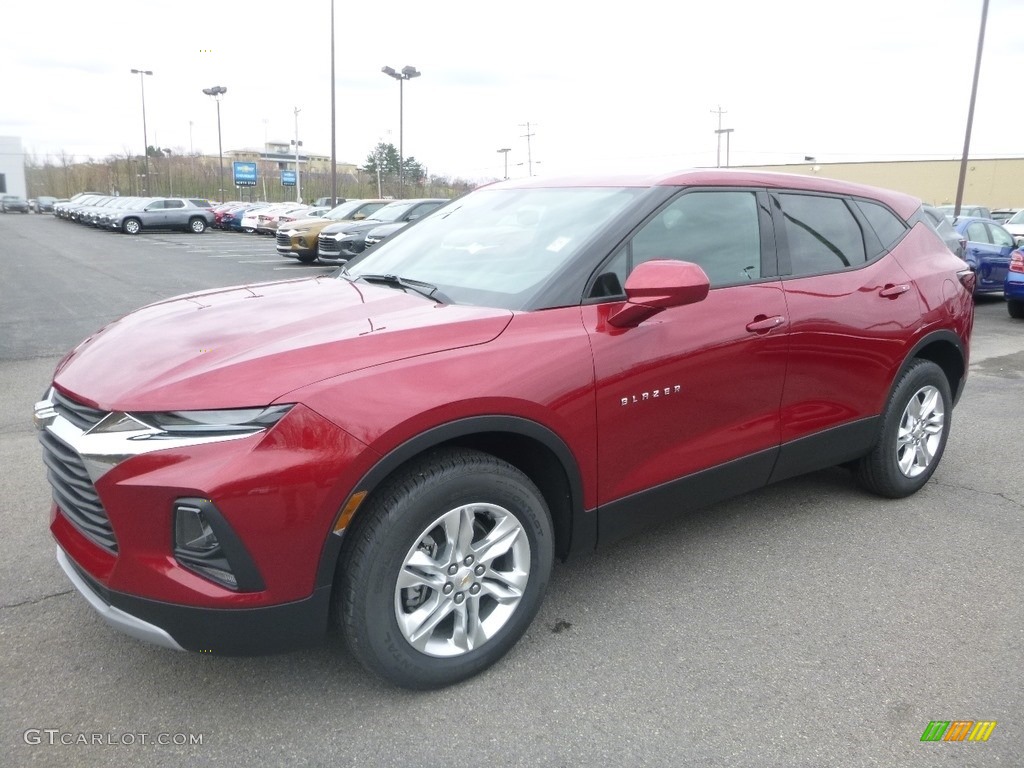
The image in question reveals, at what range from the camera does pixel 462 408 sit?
99.5 inches

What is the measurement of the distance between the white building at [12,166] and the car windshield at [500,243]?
97883 millimetres

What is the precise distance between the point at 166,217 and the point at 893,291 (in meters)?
37.7

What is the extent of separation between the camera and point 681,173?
11.5 feet

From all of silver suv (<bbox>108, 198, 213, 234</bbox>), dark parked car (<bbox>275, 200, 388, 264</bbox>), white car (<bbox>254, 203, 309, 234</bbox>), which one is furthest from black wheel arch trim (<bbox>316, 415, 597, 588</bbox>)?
silver suv (<bbox>108, 198, 213, 234</bbox>)

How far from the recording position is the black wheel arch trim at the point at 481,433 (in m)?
2.37

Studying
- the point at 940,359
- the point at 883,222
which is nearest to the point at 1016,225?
the point at 940,359

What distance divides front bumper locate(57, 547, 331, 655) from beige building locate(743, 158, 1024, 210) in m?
59.9

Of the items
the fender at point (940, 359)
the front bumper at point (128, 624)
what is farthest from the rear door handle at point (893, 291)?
the front bumper at point (128, 624)

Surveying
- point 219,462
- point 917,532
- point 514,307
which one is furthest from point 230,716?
point 917,532

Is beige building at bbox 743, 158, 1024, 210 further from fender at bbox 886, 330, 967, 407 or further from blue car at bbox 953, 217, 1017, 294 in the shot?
fender at bbox 886, 330, 967, 407

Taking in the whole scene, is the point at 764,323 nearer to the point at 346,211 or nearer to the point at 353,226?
the point at 353,226

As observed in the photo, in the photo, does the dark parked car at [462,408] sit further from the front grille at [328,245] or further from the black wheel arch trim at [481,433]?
the front grille at [328,245]

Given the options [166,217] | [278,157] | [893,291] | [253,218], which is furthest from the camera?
[278,157]

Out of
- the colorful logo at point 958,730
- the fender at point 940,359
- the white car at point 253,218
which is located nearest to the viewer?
the colorful logo at point 958,730
